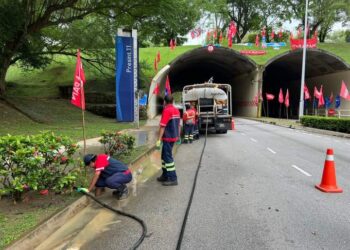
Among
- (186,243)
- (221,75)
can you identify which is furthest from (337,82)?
(186,243)

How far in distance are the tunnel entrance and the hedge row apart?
1227cm

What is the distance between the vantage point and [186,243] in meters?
4.81

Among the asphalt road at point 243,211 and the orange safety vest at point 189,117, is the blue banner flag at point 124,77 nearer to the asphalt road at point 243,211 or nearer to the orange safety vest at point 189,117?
the orange safety vest at point 189,117

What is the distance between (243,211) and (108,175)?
2.56 meters

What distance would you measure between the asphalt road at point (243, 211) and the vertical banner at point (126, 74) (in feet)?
47.8

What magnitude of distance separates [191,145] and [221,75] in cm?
4102

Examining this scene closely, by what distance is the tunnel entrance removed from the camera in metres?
37.3

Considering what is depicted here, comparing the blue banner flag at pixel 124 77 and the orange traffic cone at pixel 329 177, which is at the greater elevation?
the blue banner flag at pixel 124 77

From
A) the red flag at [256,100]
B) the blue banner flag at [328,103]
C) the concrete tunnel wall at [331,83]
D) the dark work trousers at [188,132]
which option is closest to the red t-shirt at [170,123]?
the dark work trousers at [188,132]

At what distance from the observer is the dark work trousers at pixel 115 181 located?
677 cm

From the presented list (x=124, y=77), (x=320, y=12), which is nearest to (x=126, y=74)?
(x=124, y=77)

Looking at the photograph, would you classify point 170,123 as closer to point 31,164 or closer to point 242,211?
point 242,211

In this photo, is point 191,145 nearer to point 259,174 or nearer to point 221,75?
point 259,174

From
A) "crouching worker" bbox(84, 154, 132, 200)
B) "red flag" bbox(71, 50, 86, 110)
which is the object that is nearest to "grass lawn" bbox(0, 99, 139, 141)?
"red flag" bbox(71, 50, 86, 110)
